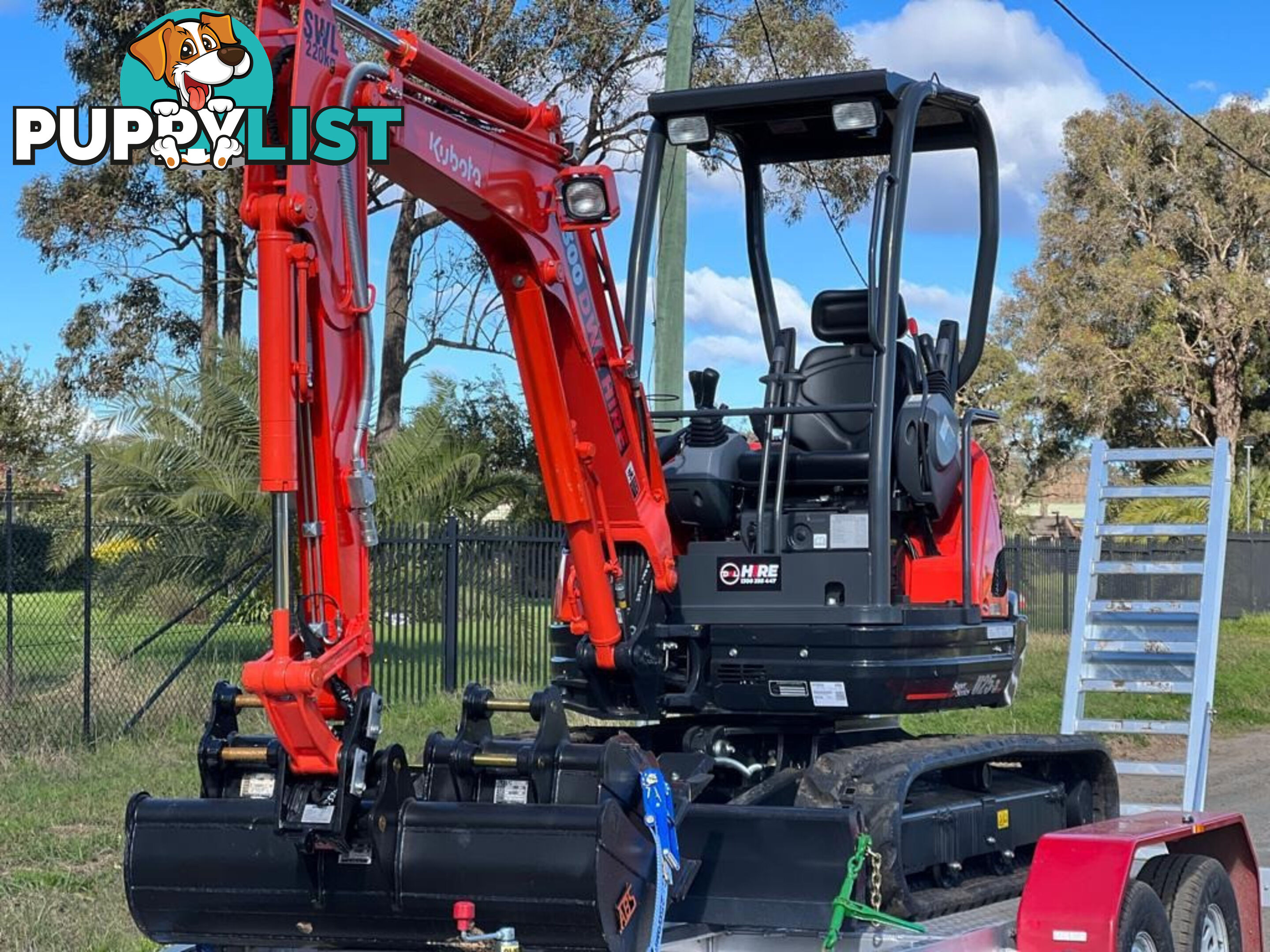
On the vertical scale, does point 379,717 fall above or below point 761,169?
below

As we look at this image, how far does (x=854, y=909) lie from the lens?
6148mm

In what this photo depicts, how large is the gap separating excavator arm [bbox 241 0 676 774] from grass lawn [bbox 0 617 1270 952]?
9.78 ft

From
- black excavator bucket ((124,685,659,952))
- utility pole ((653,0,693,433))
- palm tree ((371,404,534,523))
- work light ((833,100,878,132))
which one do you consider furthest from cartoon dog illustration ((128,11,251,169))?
palm tree ((371,404,534,523))

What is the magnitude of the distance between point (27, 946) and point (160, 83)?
204 inches

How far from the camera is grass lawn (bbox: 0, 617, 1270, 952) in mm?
8094

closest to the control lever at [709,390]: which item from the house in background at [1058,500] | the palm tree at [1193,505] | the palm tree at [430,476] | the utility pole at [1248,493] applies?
the palm tree at [430,476]

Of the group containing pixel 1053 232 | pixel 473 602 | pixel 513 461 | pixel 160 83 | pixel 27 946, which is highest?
pixel 1053 232

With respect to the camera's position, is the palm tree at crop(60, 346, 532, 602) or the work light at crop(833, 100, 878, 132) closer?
the work light at crop(833, 100, 878, 132)

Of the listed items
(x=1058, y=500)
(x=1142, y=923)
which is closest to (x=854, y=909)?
(x=1142, y=923)

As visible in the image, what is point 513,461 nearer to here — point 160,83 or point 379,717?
point 160,83

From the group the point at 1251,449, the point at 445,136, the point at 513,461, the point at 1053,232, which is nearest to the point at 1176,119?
the point at 1053,232

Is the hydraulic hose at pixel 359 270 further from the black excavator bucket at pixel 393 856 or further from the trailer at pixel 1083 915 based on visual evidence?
the trailer at pixel 1083 915

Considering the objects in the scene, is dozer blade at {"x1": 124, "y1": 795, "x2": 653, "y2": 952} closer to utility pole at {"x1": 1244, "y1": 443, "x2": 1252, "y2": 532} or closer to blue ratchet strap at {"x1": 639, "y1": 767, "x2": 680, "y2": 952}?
blue ratchet strap at {"x1": 639, "y1": 767, "x2": 680, "y2": 952}

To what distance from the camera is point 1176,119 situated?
4775 centimetres
